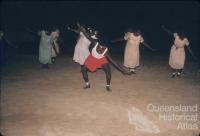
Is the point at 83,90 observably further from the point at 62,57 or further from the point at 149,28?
the point at 149,28

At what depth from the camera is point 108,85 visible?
1128 centimetres

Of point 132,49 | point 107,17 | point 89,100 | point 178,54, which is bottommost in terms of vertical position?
point 89,100

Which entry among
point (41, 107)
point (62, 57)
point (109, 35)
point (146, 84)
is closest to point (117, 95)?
point (146, 84)

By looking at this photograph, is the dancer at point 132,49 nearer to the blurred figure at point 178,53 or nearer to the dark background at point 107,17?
the blurred figure at point 178,53

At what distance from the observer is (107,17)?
947 inches

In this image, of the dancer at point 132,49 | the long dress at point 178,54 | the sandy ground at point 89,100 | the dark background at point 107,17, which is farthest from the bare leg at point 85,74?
the dark background at point 107,17

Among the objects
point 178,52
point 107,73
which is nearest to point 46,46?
point 107,73

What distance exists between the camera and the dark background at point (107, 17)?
20078 mm

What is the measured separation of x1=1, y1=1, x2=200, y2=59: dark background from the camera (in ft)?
65.9

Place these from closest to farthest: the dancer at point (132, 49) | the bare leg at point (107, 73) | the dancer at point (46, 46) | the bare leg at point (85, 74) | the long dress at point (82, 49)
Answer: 1. the bare leg at point (107, 73)
2. the bare leg at point (85, 74)
3. the long dress at point (82, 49)
4. the dancer at point (132, 49)
5. the dancer at point (46, 46)

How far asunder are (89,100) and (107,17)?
14223mm

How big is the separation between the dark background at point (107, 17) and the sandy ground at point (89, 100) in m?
5.41

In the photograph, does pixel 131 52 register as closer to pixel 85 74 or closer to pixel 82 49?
pixel 82 49

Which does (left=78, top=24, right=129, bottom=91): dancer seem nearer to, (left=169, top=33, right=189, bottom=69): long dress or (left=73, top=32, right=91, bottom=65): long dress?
(left=73, top=32, right=91, bottom=65): long dress
